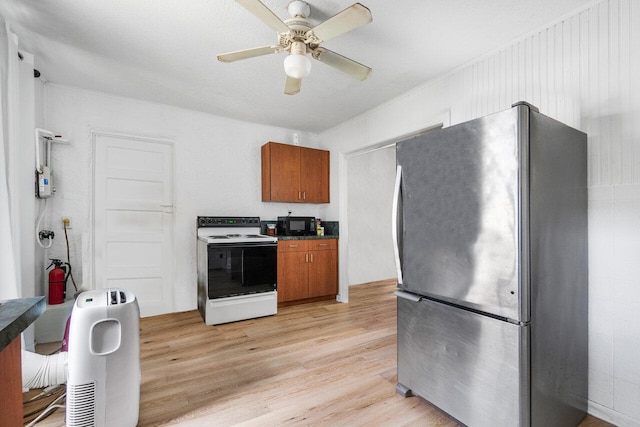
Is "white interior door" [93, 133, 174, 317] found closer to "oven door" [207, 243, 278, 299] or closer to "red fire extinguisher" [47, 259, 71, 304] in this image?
"red fire extinguisher" [47, 259, 71, 304]

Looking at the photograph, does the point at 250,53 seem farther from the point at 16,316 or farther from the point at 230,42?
the point at 16,316

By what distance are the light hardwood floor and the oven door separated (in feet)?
1.30

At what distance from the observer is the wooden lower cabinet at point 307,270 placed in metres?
3.97

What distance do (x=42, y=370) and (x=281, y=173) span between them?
122 inches

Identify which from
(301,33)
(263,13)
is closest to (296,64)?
(301,33)

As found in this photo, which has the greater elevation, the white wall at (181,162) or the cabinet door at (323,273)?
the white wall at (181,162)

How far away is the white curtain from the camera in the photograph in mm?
1809

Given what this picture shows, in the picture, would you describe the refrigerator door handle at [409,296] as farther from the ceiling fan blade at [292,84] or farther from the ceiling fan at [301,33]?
the ceiling fan blade at [292,84]

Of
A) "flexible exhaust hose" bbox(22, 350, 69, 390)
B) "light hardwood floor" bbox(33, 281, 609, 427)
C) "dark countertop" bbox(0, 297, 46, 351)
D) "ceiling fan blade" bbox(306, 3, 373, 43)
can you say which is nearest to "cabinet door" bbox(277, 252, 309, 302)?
"light hardwood floor" bbox(33, 281, 609, 427)

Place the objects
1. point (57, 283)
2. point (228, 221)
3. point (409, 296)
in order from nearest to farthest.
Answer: point (409, 296) → point (57, 283) → point (228, 221)

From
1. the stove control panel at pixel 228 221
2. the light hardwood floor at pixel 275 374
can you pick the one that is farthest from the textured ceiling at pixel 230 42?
the light hardwood floor at pixel 275 374

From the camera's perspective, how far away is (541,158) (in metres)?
1.48

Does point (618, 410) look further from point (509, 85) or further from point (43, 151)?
point (43, 151)

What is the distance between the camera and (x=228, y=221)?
13.1 feet
